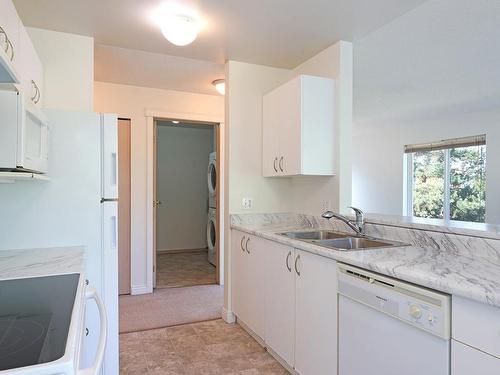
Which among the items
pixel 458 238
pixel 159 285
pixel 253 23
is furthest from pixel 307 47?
pixel 159 285

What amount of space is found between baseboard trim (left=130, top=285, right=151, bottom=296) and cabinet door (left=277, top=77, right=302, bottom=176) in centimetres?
221

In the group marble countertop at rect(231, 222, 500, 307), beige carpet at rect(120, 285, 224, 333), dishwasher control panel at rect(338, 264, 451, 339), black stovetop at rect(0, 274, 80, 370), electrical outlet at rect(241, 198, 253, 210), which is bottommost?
beige carpet at rect(120, 285, 224, 333)

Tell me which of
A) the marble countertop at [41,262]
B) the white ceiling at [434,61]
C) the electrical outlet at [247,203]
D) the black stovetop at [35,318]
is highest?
the white ceiling at [434,61]

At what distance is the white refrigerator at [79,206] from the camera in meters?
1.94

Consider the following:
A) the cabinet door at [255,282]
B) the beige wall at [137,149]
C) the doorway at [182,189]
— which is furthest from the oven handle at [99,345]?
the doorway at [182,189]

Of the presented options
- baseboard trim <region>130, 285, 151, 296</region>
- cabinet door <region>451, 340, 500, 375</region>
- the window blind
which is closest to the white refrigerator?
cabinet door <region>451, 340, 500, 375</region>

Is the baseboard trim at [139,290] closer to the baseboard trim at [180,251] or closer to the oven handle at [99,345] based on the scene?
the baseboard trim at [180,251]

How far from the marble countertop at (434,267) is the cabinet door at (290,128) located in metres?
0.82

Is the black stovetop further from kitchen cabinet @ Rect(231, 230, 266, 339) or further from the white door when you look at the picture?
kitchen cabinet @ Rect(231, 230, 266, 339)

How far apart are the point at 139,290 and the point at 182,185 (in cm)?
280

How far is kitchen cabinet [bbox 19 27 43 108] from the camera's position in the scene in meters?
1.77

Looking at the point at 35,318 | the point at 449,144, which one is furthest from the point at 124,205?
the point at 449,144

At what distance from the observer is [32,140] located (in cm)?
164

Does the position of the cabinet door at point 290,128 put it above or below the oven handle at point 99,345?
above
